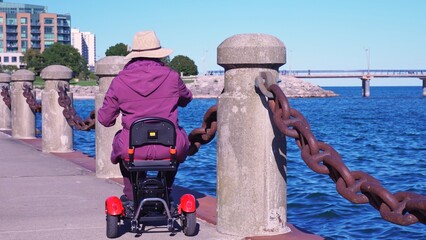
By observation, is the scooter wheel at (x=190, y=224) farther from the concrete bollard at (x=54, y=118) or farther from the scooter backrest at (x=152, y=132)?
the concrete bollard at (x=54, y=118)

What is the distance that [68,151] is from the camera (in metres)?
11.8

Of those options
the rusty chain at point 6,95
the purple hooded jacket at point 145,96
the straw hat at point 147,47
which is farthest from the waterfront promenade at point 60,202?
the rusty chain at point 6,95

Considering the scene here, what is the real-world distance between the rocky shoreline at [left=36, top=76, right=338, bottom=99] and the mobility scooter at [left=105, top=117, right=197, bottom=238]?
131 metres

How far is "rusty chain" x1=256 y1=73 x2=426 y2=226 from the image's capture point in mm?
4043

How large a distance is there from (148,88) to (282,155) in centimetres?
99

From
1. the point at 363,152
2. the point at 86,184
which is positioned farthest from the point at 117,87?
the point at 363,152

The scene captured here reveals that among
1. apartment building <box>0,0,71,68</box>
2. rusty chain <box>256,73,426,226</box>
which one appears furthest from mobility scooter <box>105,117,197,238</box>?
apartment building <box>0,0,71,68</box>

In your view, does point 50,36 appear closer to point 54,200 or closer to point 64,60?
point 64,60

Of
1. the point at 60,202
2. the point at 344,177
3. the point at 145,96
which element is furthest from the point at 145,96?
the point at 60,202

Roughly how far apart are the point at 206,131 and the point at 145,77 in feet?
3.59

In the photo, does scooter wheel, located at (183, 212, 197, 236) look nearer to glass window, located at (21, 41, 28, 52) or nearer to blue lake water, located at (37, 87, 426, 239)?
blue lake water, located at (37, 87, 426, 239)

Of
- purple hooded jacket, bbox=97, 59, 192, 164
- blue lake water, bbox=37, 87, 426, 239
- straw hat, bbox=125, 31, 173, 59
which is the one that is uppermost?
straw hat, bbox=125, 31, 173, 59

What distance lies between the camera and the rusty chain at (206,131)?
635 centimetres

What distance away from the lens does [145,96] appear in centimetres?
563
